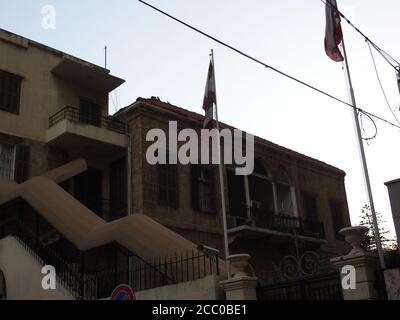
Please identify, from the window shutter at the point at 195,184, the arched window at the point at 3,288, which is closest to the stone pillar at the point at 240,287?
the arched window at the point at 3,288

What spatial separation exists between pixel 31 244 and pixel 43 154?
3.94 meters

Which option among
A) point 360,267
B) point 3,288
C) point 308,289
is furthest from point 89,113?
point 360,267

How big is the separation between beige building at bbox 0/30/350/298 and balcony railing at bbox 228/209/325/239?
0.19 ft

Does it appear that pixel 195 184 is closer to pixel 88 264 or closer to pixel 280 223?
pixel 280 223

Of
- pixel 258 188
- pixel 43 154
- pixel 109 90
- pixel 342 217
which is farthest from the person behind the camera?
pixel 342 217

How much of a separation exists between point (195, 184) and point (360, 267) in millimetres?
12181

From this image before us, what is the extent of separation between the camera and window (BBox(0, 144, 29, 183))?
1789 cm

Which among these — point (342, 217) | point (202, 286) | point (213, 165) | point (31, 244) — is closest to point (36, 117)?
point (31, 244)

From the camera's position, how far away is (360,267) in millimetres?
8766

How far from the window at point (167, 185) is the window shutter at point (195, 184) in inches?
36.8
